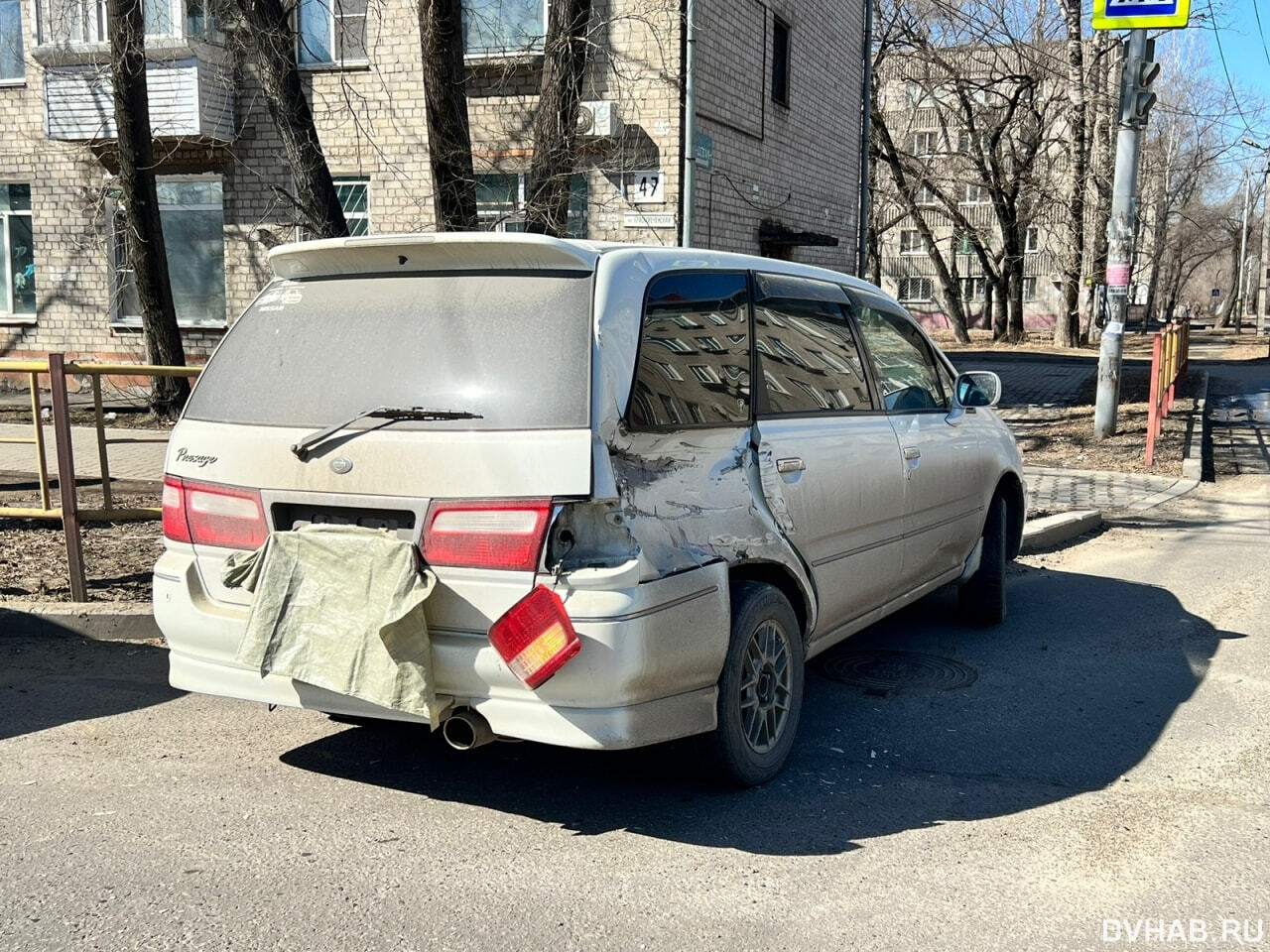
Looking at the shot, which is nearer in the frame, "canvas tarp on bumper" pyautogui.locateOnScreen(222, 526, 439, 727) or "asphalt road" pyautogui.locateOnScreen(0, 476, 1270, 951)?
"asphalt road" pyautogui.locateOnScreen(0, 476, 1270, 951)

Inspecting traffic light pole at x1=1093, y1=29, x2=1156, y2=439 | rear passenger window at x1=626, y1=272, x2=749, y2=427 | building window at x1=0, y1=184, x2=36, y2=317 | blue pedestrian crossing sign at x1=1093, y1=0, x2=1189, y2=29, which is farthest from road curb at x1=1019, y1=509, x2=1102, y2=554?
building window at x1=0, y1=184, x2=36, y2=317

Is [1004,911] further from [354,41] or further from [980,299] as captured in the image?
[980,299]

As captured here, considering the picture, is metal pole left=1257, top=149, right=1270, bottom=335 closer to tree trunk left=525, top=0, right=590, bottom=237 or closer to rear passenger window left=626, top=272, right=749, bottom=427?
tree trunk left=525, top=0, right=590, bottom=237

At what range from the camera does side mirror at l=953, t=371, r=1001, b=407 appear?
6.13m

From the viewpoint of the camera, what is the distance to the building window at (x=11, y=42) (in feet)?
58.9

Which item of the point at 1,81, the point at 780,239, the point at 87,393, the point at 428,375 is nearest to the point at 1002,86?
the point at 780,239

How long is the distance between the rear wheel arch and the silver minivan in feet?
0.04

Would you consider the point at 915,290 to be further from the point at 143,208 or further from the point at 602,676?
the point at 602,676

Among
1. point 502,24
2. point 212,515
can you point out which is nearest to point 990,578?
point 212,515

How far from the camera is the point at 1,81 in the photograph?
59.2 feet

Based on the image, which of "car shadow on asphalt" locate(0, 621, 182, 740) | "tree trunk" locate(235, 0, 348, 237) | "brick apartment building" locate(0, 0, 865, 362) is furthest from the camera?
"brick apartment building" locate(0, 0, 865, 362)

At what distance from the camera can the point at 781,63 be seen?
1816 cm

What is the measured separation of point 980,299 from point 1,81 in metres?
57.5

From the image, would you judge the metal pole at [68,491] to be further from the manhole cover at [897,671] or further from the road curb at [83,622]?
the manhole cover at [897,671]
